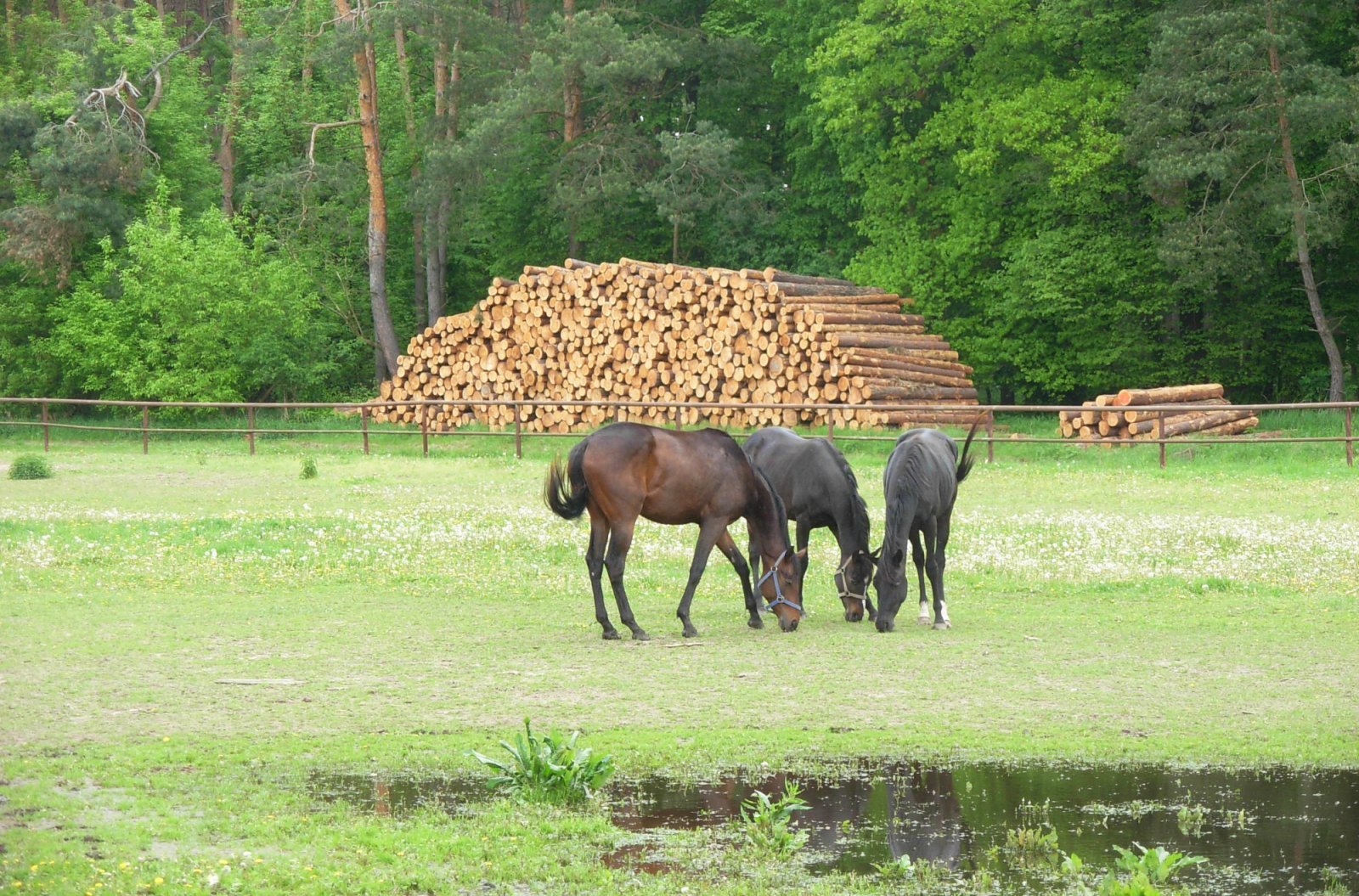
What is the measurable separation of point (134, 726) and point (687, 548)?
8666mm

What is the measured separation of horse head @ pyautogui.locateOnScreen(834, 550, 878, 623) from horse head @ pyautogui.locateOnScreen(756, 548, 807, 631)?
0.45 metres

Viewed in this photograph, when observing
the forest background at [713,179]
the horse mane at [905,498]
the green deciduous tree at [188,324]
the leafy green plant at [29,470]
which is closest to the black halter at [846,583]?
the horse mane at [905,498]

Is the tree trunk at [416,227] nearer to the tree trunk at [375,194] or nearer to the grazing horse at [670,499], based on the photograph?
the tree trunk at [375,194]

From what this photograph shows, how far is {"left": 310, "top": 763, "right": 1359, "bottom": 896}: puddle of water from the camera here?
6094mm

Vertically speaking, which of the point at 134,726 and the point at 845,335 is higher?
the point at 845,335

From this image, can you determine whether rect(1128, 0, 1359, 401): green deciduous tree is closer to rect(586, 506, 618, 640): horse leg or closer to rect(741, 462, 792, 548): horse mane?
rect(741, 462, 792, 548): horse mane

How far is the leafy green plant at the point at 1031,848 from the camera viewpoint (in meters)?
6.07

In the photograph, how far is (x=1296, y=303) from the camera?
104 ft

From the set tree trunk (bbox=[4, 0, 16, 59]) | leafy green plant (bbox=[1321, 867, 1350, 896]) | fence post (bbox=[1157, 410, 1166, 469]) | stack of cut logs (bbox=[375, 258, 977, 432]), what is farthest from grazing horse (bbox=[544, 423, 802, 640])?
tree trunk (bbox=[4, 0, 16, 59])

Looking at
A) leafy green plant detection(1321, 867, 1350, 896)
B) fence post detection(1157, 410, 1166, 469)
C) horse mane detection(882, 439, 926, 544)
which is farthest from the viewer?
fence post detection(1157, 410, 1166, 469)

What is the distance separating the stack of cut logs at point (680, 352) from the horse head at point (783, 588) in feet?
46.4

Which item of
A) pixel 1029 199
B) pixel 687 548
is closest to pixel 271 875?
pixel 687 548

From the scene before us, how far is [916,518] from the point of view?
1188 cm

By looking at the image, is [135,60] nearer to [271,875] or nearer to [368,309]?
[368,309]
